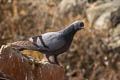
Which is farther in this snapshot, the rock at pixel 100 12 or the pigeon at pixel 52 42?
the rock at pixel 100 12

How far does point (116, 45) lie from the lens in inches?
422

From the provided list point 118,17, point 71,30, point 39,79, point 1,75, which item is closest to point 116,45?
point 118,17

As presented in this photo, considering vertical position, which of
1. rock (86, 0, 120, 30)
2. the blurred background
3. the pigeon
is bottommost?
rock (86, 0, 120, 30)

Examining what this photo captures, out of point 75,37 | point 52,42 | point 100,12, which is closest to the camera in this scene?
point 52,42

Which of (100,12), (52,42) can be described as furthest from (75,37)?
(100,12)

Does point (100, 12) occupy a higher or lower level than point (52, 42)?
lower

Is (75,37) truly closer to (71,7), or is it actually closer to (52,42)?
(71,7)

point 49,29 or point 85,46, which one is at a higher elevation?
point 49,29

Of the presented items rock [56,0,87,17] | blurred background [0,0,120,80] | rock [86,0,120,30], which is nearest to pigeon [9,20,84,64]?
blurred background [0,0,120,80]

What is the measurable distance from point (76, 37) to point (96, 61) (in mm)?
1216

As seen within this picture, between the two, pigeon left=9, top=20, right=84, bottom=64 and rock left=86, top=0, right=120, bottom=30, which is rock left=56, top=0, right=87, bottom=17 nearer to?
rock left=86, top=0, right=120, bottom=30

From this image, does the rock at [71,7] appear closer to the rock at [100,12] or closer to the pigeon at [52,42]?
the rock at [100,12]

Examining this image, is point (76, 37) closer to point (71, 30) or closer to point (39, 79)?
point (71, 30)

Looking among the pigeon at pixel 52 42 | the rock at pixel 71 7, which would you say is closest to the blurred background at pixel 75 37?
the rock at pixel 71 7
